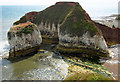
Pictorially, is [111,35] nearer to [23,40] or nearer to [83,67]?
[83,67]

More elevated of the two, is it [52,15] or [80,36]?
[52,15]

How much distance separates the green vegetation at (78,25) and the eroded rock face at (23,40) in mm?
10663

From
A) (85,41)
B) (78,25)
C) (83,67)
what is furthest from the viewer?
(78,25)

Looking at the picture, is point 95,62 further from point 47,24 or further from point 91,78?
point 47,24

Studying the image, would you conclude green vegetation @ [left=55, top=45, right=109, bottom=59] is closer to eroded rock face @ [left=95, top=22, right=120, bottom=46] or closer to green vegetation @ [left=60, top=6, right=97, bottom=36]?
green vegetation @ [left=60, top=6, right=97, bottom=36]

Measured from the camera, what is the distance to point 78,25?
39438 mm

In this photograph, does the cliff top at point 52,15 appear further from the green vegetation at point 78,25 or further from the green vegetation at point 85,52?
the green vegetation at point 85,52

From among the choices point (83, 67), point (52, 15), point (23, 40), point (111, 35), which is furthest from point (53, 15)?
point (83, 67)

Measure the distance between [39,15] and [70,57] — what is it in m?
35.8

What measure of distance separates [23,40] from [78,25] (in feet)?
65.8

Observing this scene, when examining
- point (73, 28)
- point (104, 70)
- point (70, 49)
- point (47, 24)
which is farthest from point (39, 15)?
point (104, 70)

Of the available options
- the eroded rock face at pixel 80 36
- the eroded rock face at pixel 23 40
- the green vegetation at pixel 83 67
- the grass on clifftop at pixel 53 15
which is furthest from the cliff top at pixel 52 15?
the green vegetation at pixel 83 67

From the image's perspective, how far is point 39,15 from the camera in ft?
199

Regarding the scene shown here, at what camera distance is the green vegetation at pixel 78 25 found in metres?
36.7
